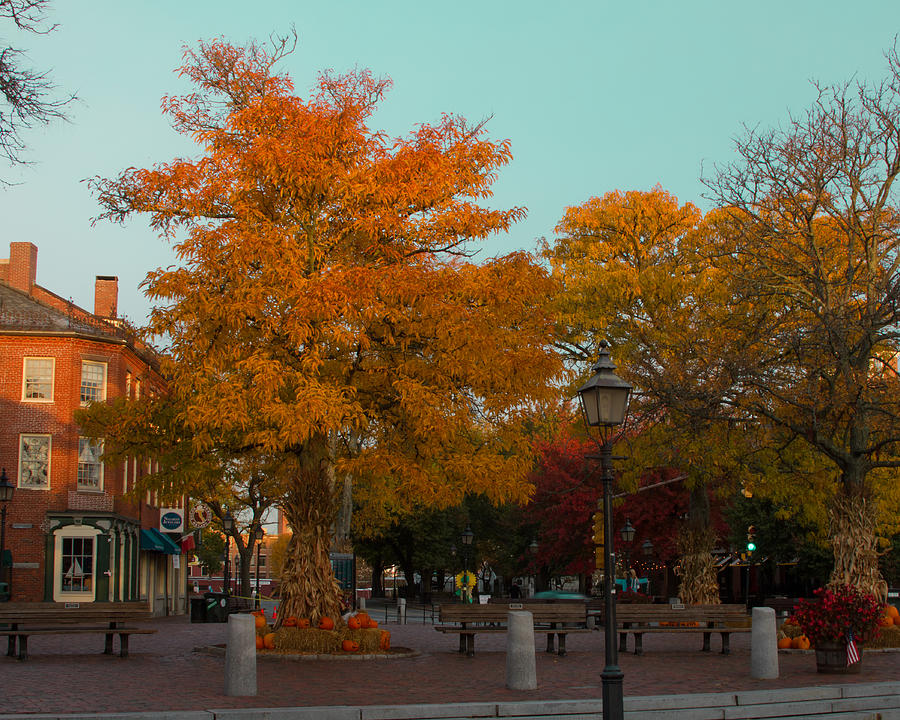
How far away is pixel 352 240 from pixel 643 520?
1225 inches

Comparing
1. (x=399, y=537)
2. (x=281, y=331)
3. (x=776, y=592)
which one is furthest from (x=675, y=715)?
(x=399, y=537)

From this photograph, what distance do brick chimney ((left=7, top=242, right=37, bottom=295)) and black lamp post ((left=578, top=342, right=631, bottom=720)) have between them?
3484cm

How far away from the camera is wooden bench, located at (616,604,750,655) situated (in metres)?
20.0

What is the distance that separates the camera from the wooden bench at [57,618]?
1820 cm

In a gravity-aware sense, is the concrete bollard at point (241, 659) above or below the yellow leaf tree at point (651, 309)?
below

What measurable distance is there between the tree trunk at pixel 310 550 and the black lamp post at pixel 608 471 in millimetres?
9648

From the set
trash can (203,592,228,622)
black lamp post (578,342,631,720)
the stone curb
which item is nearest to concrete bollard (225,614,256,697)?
the stone curb

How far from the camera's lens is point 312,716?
11398 mm

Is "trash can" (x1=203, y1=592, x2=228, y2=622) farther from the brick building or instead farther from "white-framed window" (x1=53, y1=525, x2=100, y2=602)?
"white-framed window" (x1=53, y1=525, x2=100, y2=602)

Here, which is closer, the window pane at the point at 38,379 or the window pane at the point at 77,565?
Result: the window pane at the point at 77,565

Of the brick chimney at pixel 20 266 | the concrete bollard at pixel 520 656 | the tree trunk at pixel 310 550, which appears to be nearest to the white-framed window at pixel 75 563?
the brick chimney at pixel 20 266

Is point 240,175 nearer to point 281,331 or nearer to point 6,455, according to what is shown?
point 281,331

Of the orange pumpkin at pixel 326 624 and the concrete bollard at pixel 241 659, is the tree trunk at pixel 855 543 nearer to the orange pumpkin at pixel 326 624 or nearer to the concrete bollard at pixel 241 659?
the orange pumpkin at pixel 326 624

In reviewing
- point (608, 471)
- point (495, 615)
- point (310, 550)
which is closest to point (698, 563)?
point (495, 615)
